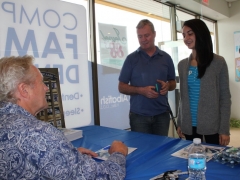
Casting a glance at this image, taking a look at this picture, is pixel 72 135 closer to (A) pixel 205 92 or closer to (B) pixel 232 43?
(A) pixel 205 92

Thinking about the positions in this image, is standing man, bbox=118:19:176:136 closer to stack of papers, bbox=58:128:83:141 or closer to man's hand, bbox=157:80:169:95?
man's hand, bbox=157:80:169:95

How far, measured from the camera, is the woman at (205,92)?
171 cm

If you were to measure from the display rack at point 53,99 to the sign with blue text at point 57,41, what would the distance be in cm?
62

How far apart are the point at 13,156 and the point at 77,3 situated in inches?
98.8

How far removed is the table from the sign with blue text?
3.24ft

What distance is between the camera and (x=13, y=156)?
0.82 metres

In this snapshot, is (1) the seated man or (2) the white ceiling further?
(2) the white ceiling

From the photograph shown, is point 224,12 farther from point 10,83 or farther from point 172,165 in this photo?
point 10,83

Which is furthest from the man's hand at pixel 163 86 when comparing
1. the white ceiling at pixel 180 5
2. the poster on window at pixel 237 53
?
the poster on window at pixel 237 53

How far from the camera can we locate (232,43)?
20.5ft

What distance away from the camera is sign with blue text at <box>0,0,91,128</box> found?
2.36 meters

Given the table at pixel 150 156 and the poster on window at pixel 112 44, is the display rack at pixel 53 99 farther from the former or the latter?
the poster on window at pixel 112 44

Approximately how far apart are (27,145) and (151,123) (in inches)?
60.9

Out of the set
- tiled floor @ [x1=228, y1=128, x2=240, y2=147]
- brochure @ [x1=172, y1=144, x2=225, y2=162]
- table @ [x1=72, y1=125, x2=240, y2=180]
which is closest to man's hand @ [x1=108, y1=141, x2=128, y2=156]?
table @ [x1=72, y1=125, x2=240, y2=180]
